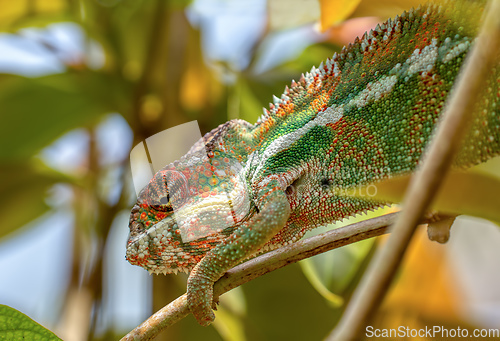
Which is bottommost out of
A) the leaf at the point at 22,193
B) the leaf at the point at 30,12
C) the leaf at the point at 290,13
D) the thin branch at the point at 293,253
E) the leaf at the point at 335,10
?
the leaf at the point at 22,193

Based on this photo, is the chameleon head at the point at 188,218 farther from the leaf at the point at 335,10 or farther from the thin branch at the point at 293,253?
the leaf at the point at 335,10

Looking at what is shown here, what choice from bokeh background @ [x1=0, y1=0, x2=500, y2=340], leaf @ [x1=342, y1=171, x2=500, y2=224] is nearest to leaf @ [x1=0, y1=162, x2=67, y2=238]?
bokeh background @ [x1=0, y1=0, x2=500, y2=340]

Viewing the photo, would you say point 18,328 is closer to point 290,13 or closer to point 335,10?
point 335,10

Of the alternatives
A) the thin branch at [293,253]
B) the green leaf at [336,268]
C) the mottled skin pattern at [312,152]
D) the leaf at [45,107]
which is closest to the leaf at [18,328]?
the thin branch at [293,253]

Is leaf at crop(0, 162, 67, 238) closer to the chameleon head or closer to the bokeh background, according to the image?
the bokeh background

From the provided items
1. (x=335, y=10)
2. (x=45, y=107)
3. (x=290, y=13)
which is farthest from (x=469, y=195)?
(x=45, y=107)
